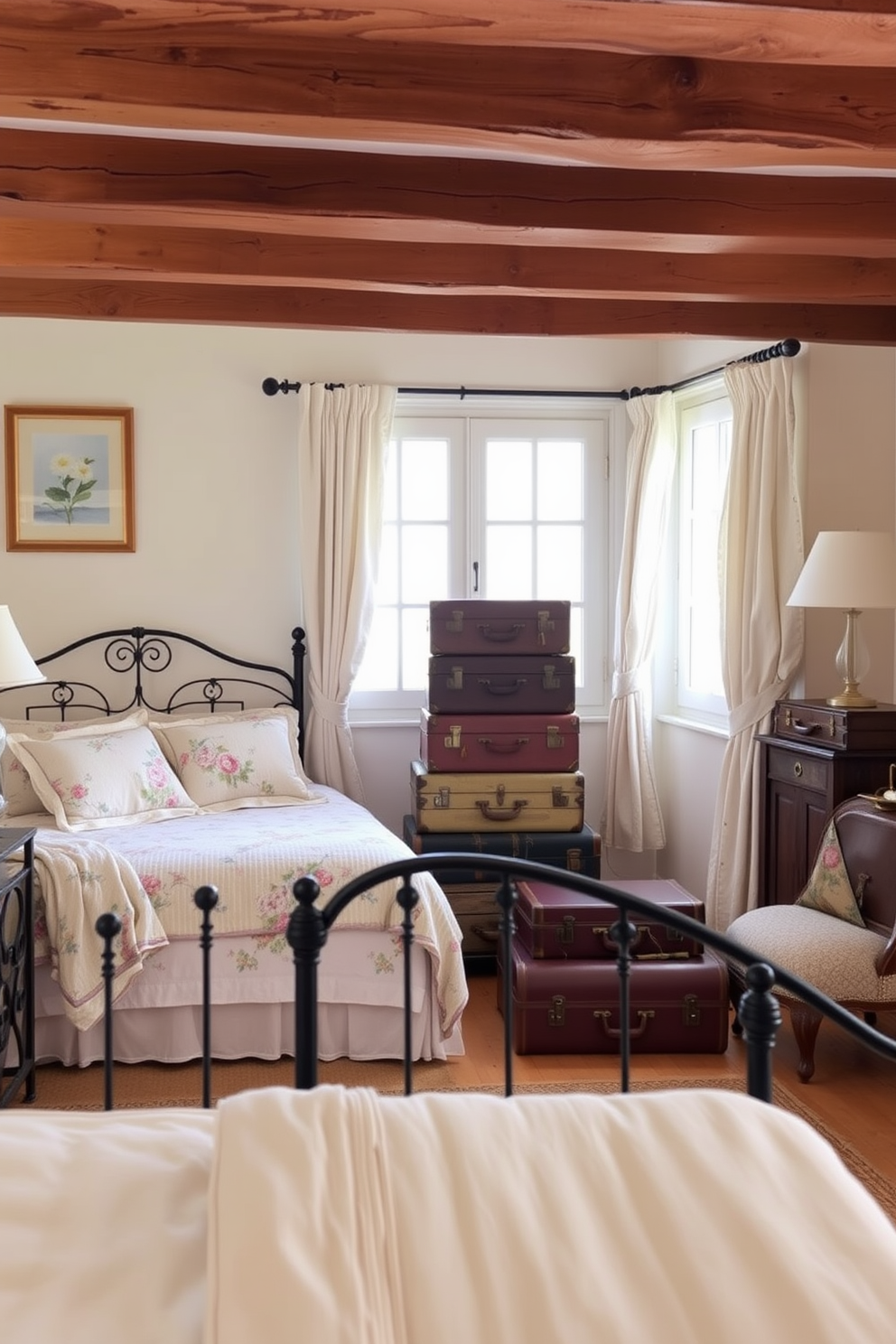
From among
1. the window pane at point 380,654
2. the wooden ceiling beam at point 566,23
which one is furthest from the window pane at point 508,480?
the wooden ceiling beam at point 566,23

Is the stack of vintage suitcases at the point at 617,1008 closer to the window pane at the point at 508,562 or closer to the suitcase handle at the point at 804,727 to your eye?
the suitcase handle at the point at 804,727

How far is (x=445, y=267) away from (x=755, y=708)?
1869 millimetres

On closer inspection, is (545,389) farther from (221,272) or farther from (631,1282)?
(631,1282)

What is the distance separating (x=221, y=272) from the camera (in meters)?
3.53

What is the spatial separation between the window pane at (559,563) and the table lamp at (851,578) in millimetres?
1691

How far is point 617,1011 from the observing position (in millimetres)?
3846

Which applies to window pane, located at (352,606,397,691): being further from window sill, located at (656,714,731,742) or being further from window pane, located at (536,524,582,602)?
window sill, located at (656,714,731,742)

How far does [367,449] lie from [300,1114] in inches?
163

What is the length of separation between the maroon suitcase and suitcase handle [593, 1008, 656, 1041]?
1168 mm

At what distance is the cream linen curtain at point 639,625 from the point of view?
17.4 ft

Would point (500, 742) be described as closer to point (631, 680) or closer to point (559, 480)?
point (631, 680)

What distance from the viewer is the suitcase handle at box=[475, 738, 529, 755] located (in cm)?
478

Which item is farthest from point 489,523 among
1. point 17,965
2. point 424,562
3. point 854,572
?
point 17,965

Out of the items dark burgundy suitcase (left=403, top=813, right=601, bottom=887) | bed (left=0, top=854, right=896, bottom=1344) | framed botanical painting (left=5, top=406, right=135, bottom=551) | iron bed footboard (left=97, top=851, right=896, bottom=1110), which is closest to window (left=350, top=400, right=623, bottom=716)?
dark burgundy suitcase (left=403, top=813, right=601, bottom=887)
